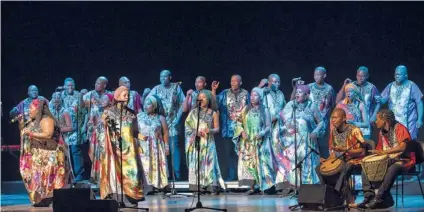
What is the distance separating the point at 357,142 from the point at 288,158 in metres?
2.79

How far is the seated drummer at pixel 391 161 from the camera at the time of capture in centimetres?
1036

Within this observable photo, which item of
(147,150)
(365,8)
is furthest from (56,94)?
(365,8)

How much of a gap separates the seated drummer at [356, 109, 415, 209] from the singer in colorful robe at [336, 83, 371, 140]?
1.97m

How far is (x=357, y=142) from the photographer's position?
10.6 m

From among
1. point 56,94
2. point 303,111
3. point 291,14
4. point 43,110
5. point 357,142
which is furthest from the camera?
point 291,14

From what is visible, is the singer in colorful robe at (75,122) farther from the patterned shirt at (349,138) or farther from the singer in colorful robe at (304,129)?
the patterned shirt at (349,138)

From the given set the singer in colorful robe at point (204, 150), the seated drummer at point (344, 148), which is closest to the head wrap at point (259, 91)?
the singer in colorful robe at point (204, 150)

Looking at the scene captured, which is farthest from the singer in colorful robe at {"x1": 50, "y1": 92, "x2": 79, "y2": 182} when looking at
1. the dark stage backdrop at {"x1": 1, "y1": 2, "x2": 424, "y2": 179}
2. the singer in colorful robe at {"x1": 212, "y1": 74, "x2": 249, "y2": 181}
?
the singer in colorful robe at {"x1": 212, "y1": 74, "x2": 249, "y2": 181}

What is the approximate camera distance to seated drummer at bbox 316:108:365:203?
10514 millimetres

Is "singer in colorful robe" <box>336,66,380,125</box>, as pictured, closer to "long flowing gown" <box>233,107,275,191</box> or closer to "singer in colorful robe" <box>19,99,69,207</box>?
"long flowing gown" <box>233,107,275,191</box>

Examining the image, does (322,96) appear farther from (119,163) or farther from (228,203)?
(119,163)

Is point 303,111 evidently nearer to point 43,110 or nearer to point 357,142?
point 357,142

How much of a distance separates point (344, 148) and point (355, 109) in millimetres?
2222

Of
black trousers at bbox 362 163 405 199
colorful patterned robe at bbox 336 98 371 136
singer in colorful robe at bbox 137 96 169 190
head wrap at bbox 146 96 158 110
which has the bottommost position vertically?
black trousers at bbox 362 163 405 199
